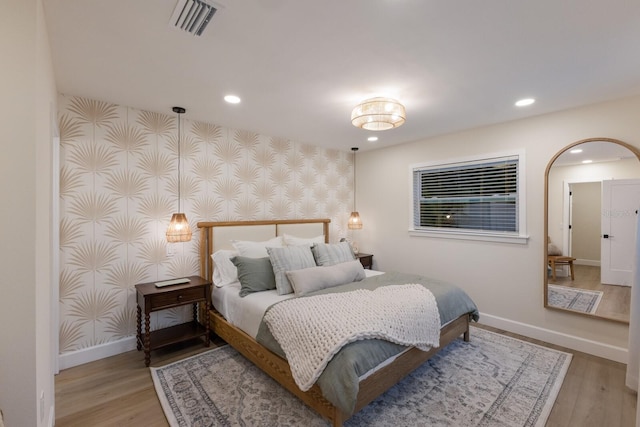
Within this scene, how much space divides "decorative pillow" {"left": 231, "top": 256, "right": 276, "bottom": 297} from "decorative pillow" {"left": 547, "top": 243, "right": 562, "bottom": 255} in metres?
2.96

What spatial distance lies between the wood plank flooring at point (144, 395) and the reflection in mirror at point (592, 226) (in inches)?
23.1

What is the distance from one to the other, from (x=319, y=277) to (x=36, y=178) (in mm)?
2152

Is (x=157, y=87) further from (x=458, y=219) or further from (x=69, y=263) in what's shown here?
(x=458, y=219)

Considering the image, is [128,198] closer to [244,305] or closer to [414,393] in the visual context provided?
[244,305]

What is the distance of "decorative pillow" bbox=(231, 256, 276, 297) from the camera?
9.26ft

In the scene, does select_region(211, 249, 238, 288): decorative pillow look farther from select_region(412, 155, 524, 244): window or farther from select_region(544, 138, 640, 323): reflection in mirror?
select_region(544, 138, 640, 323): reflection in mirror

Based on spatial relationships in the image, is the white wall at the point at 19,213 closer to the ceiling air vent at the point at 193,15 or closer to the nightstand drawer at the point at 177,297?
the ceiling air vent at the point at 193,15

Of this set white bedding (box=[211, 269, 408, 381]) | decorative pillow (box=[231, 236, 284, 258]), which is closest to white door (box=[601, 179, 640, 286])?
white bedding (box=[211, 269, 408, 381])

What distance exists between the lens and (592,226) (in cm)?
283

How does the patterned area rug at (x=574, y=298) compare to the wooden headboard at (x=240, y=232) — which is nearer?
the patterned area rug at (x=574, y=298)

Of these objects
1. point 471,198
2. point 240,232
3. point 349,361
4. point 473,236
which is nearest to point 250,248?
point 240,232

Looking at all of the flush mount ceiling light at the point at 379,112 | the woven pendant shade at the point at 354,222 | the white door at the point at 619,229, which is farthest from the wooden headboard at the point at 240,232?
the white door at the point at 619,229

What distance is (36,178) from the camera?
1.21 metres

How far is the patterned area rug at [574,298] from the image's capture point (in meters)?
2.82
